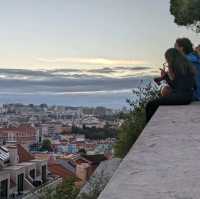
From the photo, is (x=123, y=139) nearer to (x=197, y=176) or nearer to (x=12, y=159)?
(x=197, y=176)

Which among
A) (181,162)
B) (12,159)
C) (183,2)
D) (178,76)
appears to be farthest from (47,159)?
(181,162)

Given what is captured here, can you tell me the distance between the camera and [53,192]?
22.7 ft

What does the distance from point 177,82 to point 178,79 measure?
0.07 meters

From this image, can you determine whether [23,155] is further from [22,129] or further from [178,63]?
[178,63]

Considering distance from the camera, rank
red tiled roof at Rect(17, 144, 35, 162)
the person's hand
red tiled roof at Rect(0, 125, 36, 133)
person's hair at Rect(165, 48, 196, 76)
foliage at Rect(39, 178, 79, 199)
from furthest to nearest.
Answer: red tiled roof at Rect(0, 125, 36, 133), red tiled roof at Rect(17, 144, 35, 162), the person's hand, person's hair at Rect(165, 48, 196, 76), foliage at Rect(39, 178, 79, 199)

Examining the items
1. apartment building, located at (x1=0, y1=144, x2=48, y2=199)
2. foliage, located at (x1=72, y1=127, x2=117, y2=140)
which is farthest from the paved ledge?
apartment building, located at (x1=0, y1=144, x2=48, y2=199)

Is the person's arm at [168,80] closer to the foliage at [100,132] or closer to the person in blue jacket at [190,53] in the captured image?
the person in blue jacket at [190,53]

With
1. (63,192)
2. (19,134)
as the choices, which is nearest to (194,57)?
(63,192)

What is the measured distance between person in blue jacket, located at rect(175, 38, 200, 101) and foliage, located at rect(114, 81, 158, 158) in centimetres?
102

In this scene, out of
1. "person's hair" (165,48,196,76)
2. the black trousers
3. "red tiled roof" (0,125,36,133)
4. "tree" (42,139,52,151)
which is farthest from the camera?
"red tiled roof" (0,125,36,133)

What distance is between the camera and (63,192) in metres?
6.57

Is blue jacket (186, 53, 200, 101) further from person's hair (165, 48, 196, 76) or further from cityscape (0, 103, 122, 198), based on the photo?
cityscape (0, 103, 122, 198)

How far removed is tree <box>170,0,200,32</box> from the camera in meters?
12.6

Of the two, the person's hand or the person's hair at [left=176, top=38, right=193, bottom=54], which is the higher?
the person's hair at [left=176, top=38, right=193, bottom=54]
